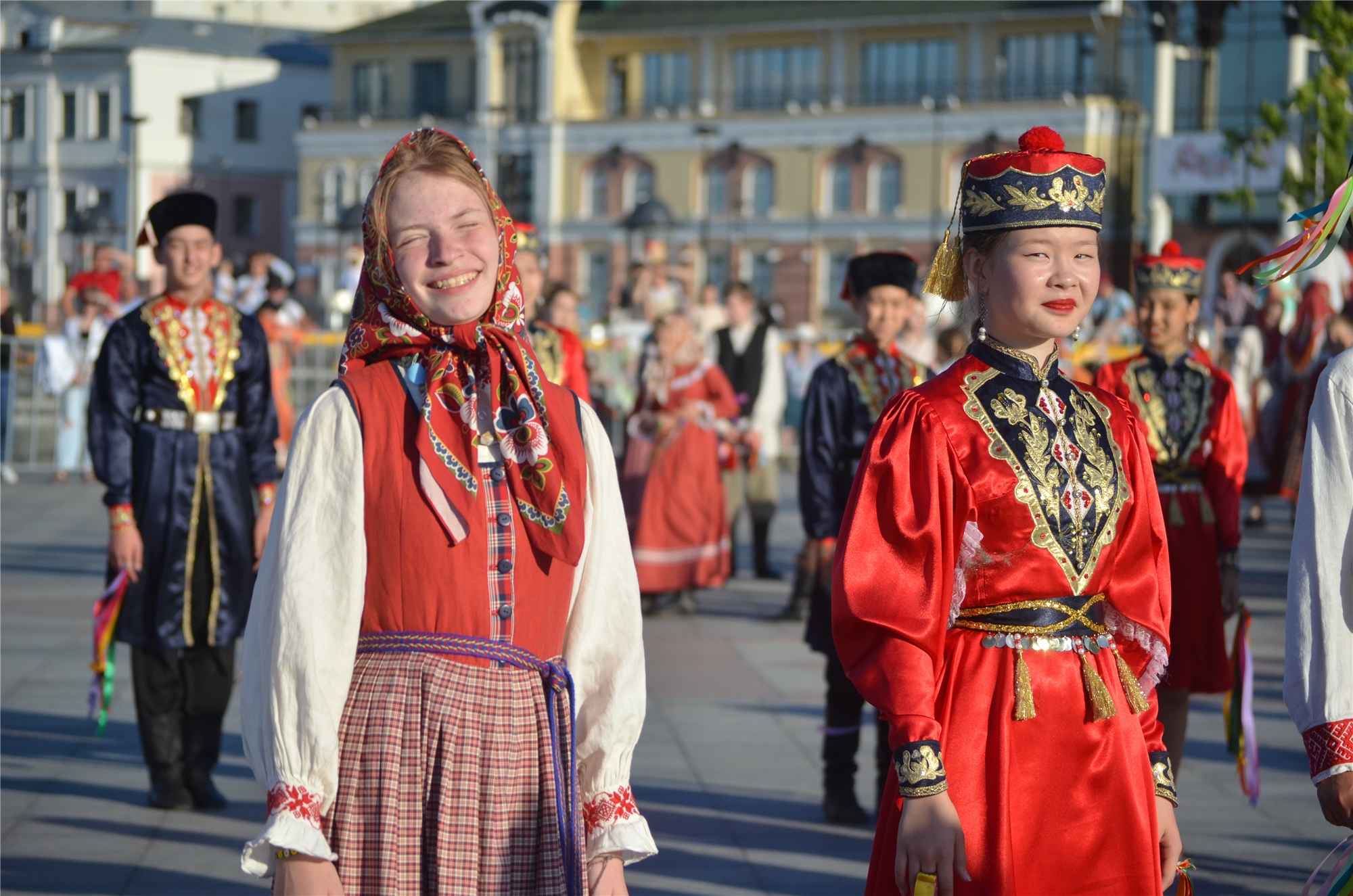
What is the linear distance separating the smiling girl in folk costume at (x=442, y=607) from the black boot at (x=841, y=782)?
346 cm

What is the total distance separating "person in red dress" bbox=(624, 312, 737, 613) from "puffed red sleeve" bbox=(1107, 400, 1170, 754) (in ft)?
26.1

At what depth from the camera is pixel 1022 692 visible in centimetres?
332

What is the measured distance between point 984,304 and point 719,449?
8810 millimetres

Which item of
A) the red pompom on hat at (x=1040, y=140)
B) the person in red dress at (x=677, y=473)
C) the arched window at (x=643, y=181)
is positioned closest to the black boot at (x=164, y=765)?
the red pompom on hat at (x=1040, y=140)

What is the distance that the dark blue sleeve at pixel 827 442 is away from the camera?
6.59m

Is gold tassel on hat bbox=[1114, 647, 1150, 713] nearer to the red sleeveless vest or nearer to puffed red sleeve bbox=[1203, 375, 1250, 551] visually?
the red sleeveless vest

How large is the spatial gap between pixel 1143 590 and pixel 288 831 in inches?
67.7

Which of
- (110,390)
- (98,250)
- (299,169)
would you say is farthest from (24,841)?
(299,169)

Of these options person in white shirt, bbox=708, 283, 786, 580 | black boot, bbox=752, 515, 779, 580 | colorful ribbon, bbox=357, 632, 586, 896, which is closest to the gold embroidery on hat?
colorful ribbon, bbox=357, 632, 586, 896

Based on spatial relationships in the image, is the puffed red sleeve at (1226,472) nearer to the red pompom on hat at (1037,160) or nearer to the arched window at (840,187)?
the red pompom on hat at (1037,160)

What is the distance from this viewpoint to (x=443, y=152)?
125 inches

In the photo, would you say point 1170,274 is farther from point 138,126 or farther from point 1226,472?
point 138,126

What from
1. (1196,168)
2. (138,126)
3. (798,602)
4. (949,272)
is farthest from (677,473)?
(138,126)

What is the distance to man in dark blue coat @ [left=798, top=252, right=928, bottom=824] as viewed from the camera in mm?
6520
